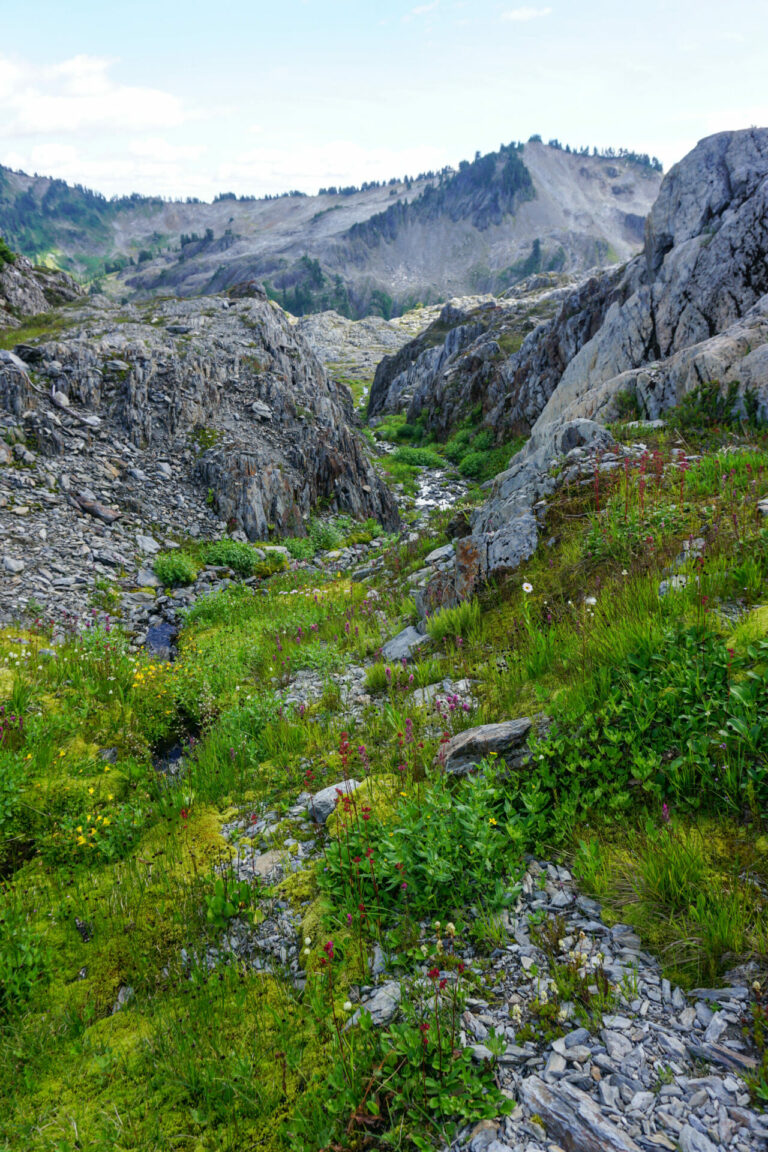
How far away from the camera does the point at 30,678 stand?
9094 mm

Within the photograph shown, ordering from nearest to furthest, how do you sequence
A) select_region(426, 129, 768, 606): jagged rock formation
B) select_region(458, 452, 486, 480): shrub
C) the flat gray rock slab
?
the flat gray rock slab
select_region(426, 129, 768, 606): jagged rock formation
select_region(458, 452, 486, 480): shrub

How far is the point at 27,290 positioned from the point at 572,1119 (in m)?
33.5

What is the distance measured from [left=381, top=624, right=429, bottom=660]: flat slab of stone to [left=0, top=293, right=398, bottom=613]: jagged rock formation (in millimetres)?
8827

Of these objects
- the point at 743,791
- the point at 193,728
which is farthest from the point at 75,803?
the point at 743,791

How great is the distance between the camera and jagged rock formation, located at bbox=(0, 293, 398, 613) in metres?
15.6

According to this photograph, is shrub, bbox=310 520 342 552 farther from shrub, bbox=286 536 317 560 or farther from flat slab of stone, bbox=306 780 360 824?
flat slab of stone, bbox=306 780 360 824

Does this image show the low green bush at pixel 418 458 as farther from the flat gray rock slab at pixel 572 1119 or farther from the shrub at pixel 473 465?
the flat gray rock slab at pixel 572 1119

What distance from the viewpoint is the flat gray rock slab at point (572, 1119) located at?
2248mm

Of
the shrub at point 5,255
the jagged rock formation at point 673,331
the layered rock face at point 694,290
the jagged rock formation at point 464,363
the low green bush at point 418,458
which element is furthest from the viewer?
the jagged rock formation at point 464,363

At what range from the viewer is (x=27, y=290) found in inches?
1004

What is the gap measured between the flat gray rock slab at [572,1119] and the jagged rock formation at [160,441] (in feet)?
43.7

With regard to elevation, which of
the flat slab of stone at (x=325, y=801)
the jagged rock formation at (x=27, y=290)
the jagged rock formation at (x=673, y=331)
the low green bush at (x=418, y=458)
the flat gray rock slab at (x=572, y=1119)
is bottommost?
the flat slab of stone at (x=325, y=801)

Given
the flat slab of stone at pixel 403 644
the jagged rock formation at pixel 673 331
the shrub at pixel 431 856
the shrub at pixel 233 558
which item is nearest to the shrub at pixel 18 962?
the shrub at pixel 431 856

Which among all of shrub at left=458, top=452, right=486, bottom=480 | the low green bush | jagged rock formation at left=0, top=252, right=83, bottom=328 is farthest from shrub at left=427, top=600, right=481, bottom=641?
the low green bush
